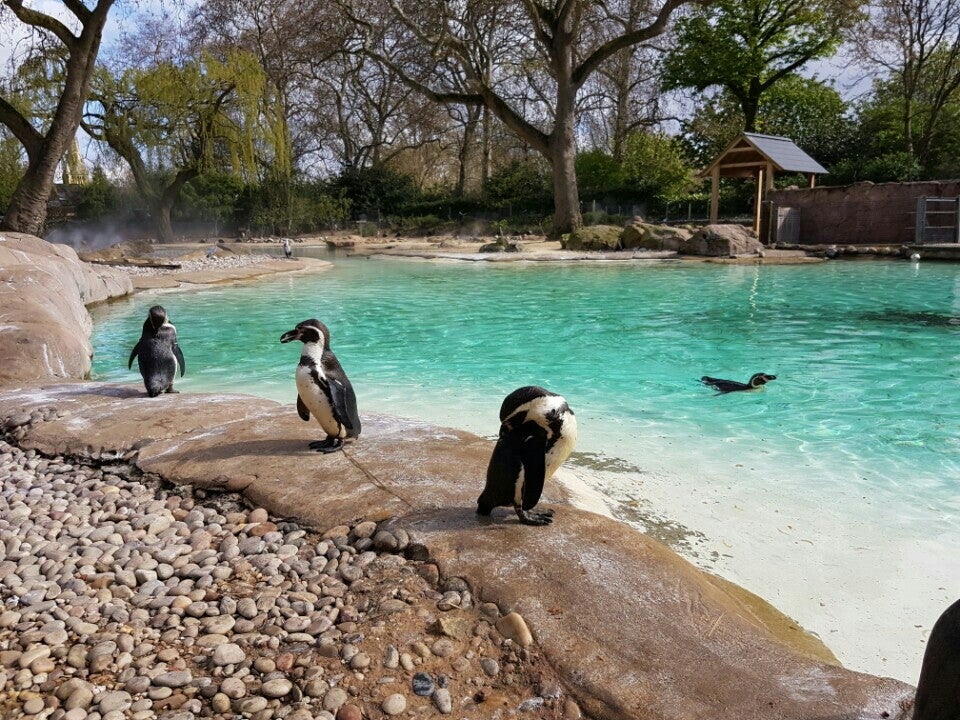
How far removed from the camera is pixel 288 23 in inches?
968

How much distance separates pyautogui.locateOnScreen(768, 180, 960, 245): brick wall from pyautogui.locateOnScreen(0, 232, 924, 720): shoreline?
20.4m

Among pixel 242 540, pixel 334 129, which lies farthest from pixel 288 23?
pixel 242 540

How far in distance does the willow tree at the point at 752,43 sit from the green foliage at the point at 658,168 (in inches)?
105

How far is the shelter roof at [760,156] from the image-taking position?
2131 centimetres

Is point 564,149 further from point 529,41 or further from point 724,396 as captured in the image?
point 724,396

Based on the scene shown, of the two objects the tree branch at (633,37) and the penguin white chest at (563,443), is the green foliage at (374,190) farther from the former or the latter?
the penguin white chest at (563,443)

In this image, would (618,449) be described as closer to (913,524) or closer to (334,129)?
(913,524)

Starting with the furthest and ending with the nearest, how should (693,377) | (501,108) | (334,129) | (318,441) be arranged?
(334,129)
(501,108)
(693,377)
(318,441)

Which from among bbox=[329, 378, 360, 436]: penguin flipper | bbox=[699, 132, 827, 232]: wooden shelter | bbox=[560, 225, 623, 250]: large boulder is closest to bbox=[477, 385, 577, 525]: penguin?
bbox=[329, 378, 360, 436]: penguin flipper

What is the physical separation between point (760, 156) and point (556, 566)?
874 inches

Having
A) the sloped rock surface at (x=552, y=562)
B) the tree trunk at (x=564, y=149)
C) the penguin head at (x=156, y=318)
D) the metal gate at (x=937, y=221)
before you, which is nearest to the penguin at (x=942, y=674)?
the sloped rock surface at (x=552, y=562)

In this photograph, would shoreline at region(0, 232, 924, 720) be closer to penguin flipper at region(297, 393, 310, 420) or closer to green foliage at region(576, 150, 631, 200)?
penguin flipper at region(297, 393, 310, 420)

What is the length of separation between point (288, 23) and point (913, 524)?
25.5 metres

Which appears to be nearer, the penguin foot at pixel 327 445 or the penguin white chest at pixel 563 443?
the penguin white chest at pixel 563 443
